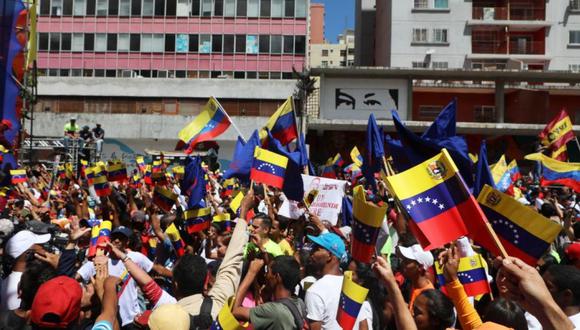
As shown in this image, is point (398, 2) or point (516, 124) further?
point (398, 2)

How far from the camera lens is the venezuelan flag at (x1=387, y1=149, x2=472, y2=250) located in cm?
479

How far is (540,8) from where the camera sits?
157ft

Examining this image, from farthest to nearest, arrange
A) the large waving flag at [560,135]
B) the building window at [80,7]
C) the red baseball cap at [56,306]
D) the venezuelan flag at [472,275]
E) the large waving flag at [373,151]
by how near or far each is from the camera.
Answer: the building window at [80,7], the large waving flag at [560,135], the large waving flag at [373,151], the venezuelan flag at [472,275], the red baseball cap at [56,306]

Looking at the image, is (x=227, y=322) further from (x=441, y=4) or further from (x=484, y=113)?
(x=441, y=4)

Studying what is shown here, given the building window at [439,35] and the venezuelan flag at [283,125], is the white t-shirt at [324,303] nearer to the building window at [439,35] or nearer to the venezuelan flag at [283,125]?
the venezuelan flag at [283,125]

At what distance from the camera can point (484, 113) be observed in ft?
137

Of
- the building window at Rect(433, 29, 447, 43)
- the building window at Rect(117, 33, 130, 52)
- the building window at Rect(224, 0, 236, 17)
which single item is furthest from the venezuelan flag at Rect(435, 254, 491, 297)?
the building window at Rect(117, 33, 130, 52)

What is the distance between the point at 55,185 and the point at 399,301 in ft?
51.1

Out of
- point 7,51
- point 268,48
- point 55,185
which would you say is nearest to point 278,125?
point 7,51

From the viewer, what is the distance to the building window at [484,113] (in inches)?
1629

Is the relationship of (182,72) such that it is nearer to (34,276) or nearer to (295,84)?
(295,84)

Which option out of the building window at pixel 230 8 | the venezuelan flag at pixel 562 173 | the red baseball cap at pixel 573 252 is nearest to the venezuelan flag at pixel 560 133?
the venezuelan flag at pixel 562 173

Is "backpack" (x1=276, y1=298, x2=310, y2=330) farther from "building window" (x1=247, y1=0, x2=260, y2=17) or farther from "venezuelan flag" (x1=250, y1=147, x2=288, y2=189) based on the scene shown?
"building window" (x1=247, y1=0, x2=260, y2=17)

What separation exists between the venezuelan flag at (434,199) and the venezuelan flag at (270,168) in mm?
4776
